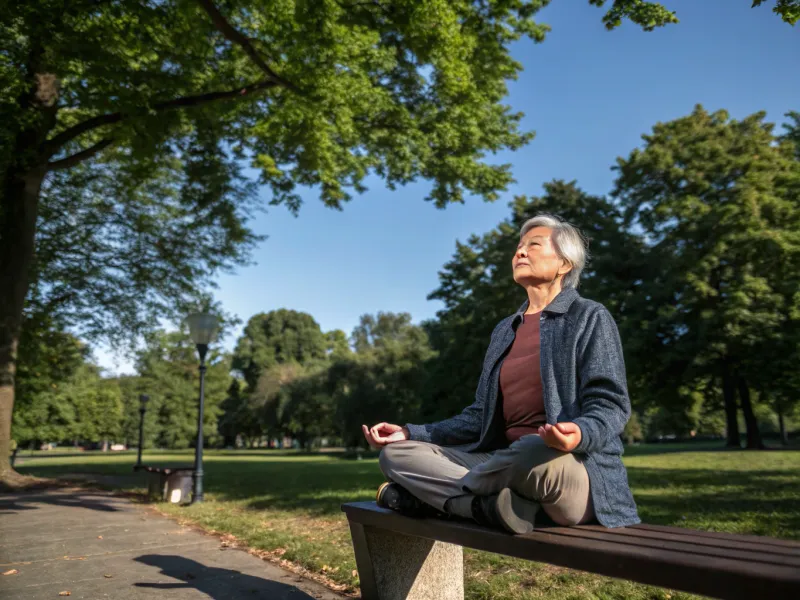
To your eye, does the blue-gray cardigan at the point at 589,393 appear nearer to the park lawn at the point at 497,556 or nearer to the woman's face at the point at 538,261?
the woman's face at the point at 538,261

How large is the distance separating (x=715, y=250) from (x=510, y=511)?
2203 centimetres

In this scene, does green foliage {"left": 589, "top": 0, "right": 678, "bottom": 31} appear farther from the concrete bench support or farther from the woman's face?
the concrete bench support

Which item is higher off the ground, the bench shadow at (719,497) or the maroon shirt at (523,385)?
the maroon shirt at (523,385)

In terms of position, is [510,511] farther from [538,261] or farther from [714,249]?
[714,249]

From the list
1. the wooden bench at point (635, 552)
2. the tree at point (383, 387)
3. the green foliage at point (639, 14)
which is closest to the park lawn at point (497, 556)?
the wooden bench at point (635, 552)

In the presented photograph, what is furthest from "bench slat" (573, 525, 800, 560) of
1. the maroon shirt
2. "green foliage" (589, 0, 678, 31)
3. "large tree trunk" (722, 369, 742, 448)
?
"large tree trunk" (722, 369, 742, 448)

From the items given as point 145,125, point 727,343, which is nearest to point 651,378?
point 727,343

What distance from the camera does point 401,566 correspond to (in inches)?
124

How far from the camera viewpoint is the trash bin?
9.00 metres

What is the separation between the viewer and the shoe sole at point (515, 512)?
2.00 m

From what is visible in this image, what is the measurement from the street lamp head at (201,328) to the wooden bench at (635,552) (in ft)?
25.4

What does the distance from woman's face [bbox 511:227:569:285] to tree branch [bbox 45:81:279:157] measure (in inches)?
336

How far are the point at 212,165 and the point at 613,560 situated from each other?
12.3 meters

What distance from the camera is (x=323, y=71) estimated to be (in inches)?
360
